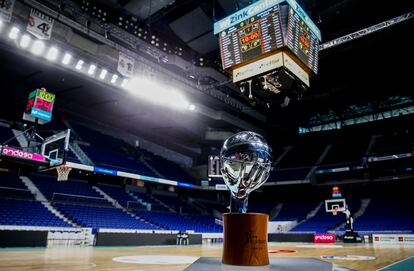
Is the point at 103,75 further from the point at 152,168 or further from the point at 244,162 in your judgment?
the point at 244,162

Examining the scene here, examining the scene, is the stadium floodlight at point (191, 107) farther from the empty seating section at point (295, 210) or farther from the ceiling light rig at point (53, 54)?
the empty seating section at point (295, 210)

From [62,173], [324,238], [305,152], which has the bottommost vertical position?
[324,238]

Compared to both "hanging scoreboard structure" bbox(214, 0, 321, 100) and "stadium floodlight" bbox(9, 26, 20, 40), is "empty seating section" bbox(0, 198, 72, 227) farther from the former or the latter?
"hanging scoreboard structure" bbox(214, 0, 321, 100)

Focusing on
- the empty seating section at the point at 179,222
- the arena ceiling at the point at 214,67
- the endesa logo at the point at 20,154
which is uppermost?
the arena ceiling at the point at 214,67

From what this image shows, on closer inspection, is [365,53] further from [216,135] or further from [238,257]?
[238,257]

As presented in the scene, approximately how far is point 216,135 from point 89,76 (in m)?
9.98

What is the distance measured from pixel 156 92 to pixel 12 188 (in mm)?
7199

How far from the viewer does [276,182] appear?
67.4ft

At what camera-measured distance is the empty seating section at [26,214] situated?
33.1 ft

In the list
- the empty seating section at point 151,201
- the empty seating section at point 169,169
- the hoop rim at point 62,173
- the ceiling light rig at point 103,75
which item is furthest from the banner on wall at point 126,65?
the empty seating section at point 169,169

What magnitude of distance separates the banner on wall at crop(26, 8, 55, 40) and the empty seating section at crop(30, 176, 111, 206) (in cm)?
742

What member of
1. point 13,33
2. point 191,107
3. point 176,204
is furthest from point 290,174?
point 13,33

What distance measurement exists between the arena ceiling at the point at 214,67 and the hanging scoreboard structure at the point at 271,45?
0.83 metres

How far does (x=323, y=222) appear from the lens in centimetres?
1769
